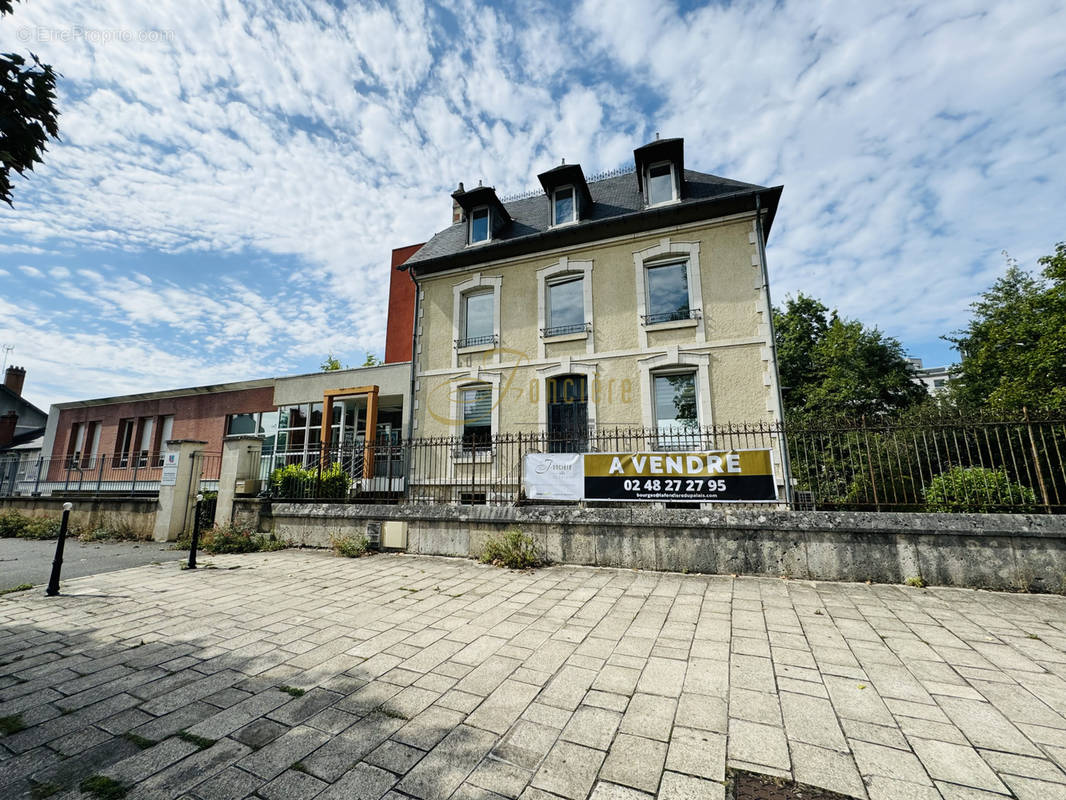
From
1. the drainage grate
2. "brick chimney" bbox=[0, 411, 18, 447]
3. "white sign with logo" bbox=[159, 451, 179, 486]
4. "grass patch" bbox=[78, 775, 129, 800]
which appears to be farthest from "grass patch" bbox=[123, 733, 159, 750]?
"brick chimney" bbox=[0, 411, 18, 447]

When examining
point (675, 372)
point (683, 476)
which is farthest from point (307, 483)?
point (675, 372)

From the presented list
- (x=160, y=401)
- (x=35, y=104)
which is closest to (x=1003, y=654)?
(x=35, y=104)

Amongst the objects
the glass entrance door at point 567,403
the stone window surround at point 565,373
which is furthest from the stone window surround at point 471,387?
the glass entrance door at point 567,403

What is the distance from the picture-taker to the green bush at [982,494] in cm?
552

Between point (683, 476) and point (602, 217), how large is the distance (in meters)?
7.60

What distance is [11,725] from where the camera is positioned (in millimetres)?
2365

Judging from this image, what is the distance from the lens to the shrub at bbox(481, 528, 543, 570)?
21.2 feet

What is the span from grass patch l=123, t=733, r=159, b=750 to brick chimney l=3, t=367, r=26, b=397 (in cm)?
3844

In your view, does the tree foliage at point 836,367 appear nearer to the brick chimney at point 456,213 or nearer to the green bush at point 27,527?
the brick chimney at point 456,213

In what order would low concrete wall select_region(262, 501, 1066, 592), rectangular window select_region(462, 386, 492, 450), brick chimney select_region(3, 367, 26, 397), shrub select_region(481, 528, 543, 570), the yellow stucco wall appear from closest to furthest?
low concrete wall select_region(262, 501, 1066, 592) → shrub select_region(481, 528, 543, 570) → the yellow stucco wall → rectangular window select_region(462, 386, 492, 450) → brick chimney select_region(3, 367, 26, 397)

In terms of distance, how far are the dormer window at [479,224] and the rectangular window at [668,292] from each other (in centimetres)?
502

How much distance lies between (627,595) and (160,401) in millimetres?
21682

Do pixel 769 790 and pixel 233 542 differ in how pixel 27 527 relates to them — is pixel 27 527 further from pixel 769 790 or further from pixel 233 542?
pixel 769 790
